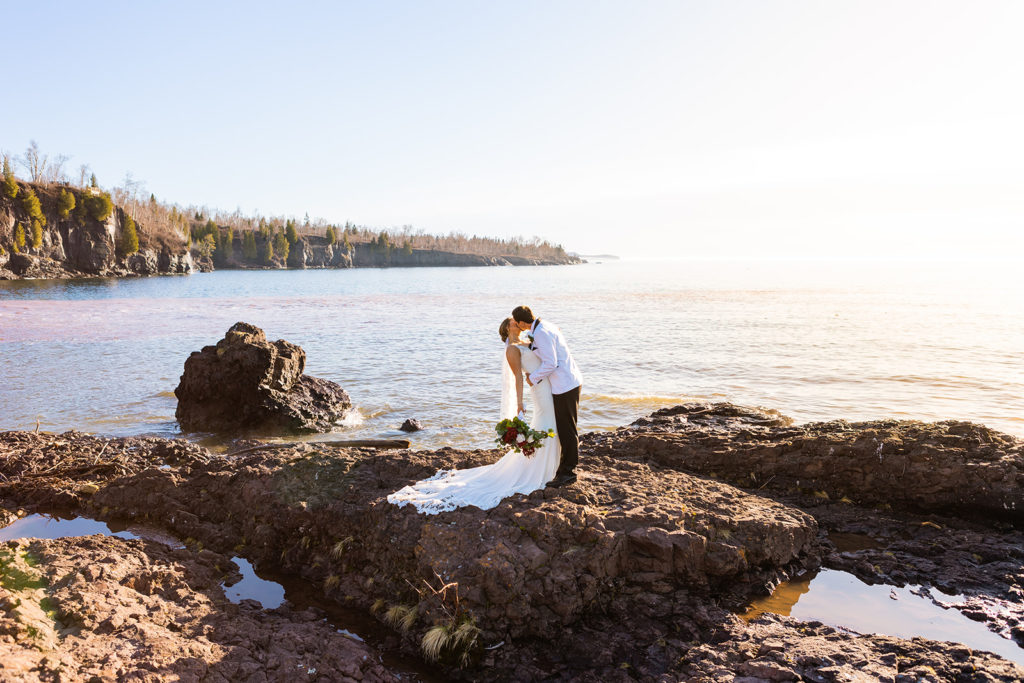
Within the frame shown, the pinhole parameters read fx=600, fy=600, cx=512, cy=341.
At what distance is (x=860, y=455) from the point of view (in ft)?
28.3

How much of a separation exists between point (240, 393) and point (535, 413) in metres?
9.68

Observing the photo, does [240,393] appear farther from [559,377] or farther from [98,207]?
[98,207]

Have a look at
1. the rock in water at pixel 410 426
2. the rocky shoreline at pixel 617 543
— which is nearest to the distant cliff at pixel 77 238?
the rock in water at pixel 410 426

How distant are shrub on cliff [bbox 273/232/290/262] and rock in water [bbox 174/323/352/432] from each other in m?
174

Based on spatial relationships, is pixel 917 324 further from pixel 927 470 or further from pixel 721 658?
pixel 721 658

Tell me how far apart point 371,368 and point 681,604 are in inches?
762

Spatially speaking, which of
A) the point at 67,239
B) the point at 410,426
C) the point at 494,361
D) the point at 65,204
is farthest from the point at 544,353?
the point at 65,204

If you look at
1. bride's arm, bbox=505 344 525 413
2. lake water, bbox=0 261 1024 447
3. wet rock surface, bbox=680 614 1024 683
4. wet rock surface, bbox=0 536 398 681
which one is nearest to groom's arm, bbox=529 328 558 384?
bride's arm, bbox=505 344 525 413

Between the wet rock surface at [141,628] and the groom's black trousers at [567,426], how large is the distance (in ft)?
10.1

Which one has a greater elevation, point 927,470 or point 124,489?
point 927,470

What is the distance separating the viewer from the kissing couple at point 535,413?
7.04m

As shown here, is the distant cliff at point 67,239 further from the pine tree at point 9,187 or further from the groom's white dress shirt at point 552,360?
the groom's white dress shirt at point 552,360

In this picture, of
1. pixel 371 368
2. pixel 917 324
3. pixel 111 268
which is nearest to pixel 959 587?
pixel 371 368

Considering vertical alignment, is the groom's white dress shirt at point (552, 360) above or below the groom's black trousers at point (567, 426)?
above
